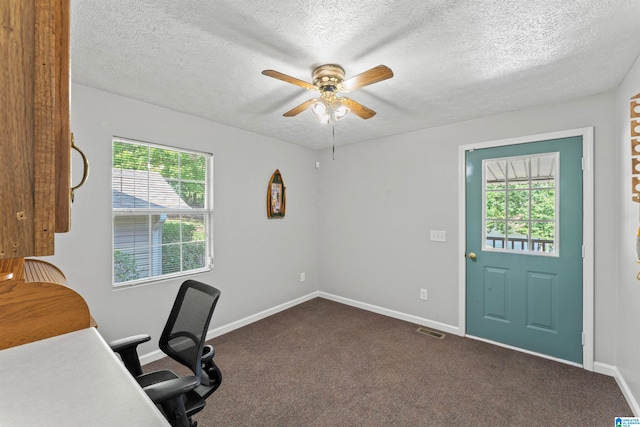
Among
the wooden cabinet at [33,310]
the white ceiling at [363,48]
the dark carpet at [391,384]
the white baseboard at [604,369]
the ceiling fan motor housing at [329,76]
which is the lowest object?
the dark carpet at [391,384]

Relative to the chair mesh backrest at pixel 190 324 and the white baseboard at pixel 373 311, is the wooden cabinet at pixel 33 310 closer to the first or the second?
the chair mesh backrest at pixel 190 324

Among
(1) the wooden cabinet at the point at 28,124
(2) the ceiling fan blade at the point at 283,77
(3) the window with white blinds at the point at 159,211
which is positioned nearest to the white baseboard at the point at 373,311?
(3) the window with white blinds at the point at 159,211

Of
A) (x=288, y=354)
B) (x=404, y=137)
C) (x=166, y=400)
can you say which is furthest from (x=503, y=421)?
(x=404, y=137)

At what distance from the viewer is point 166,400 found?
116 cm

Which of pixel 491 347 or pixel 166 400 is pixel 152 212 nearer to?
pixel 166 400

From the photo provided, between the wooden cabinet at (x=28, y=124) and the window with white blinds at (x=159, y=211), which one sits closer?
the wooden cabinet at (x=28, y=124)

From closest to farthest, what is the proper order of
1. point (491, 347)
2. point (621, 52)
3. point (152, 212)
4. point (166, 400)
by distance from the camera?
point (166, 400), point (621, 52), point (152, 212), point (491, 347)

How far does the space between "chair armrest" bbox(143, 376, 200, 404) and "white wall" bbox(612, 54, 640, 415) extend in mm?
2693

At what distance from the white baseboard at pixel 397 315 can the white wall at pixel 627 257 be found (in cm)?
130

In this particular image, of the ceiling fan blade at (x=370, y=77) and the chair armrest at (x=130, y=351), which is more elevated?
the ceiling fan blade at (x=370, y=77)

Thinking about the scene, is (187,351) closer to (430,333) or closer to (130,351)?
(130,351)

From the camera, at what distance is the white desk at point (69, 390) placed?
523 mm

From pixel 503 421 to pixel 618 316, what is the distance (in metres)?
1.36

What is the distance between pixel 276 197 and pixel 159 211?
57.3 inches
